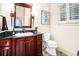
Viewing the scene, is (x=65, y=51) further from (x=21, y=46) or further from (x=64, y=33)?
(x=21, y=46)

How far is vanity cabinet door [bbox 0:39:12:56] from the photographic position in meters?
1.38

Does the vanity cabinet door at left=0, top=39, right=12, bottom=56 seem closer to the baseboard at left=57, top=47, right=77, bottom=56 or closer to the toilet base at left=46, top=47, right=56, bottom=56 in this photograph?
the toilet base at left=46, top=47, right=56, bottom=56

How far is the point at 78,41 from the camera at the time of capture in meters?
1.50

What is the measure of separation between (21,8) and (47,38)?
0.46 meters

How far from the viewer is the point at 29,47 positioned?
1.50 meters

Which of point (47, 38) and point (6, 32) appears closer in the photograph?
point (6, 32)

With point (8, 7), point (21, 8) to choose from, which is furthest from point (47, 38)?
point (8, 7)

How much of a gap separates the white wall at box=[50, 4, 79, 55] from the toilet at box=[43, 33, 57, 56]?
5 cm

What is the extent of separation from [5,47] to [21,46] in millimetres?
177

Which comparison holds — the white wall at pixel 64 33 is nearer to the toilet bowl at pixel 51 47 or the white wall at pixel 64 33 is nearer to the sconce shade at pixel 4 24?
the toilet bowl at pixel 51 47

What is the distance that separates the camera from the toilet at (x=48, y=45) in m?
1.51


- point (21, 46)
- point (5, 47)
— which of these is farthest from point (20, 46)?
point (5, 47)

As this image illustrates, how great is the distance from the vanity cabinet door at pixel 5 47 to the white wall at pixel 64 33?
0.50 metres

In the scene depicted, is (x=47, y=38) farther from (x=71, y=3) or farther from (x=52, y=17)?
(x=71, y=3)
